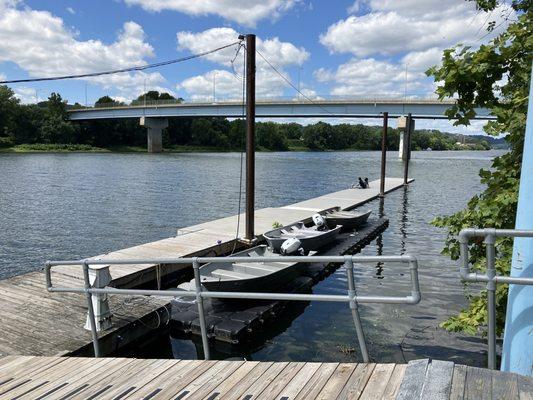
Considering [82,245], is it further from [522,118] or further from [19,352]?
[522,118]

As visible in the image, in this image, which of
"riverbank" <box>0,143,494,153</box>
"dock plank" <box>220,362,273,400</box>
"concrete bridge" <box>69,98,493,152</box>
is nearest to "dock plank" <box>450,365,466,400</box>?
"dock plank" <box>220,362,273,400</box>

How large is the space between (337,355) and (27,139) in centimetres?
11291

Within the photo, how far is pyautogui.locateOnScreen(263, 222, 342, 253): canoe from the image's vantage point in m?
15.9

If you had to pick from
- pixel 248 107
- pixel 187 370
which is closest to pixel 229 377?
pixel 187 370

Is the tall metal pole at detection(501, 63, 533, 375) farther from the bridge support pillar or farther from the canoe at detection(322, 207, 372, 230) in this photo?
the bridge support pillar

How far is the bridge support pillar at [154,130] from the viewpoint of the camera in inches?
4085

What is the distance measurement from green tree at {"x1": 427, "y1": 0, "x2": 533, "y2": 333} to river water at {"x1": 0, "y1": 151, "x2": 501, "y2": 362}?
170 inches

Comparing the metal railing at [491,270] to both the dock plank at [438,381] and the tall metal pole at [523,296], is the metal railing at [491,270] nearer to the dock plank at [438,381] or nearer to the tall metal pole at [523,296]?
the tall metal pole at [523,296]

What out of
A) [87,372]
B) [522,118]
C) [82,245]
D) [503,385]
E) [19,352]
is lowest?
[82,245]

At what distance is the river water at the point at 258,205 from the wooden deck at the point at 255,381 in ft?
16.1

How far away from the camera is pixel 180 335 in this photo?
10797 millimetres

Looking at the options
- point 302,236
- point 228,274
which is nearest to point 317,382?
point 228,274

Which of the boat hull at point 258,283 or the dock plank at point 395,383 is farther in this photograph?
the boat hull at point 258,283

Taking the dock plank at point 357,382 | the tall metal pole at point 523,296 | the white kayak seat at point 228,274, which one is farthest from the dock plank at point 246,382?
the white kayak seat at point 228,274
